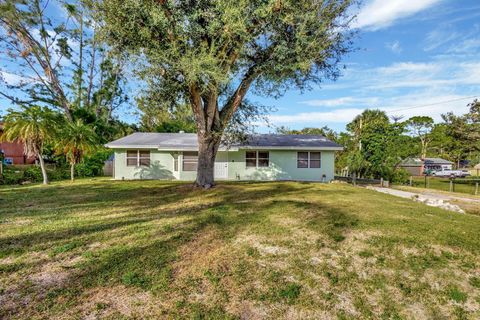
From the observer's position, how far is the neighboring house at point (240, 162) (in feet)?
58.7

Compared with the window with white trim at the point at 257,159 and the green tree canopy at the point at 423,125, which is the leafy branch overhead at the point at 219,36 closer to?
the window with white trim at the point at 257,159

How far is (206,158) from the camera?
12.0m

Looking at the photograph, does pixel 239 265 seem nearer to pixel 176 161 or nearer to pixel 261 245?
pixel 261 245

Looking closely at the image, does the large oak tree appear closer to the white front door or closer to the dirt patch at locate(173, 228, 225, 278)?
the dirt patch at locate(173, 228, 225, 278)

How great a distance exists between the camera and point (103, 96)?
1152 inches

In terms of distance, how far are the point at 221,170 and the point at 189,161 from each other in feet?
7.55

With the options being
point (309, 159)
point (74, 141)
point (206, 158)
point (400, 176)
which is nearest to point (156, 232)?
point (206, 158)

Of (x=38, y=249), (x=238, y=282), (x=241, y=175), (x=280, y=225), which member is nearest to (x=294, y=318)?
(x=238, y=282)

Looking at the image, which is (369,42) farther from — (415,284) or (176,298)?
(176,298)

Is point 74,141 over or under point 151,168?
over

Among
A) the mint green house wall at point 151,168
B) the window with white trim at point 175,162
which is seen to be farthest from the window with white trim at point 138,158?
the window with white trim at point 175,162

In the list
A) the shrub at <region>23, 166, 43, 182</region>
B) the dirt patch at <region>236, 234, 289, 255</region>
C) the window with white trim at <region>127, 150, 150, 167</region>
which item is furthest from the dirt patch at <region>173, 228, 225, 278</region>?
the shrub at <region>23, 166, 43, 182</region>

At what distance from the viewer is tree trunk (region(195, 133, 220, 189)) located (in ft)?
38.3

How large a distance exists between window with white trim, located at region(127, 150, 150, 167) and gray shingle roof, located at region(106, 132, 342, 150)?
70 cm
